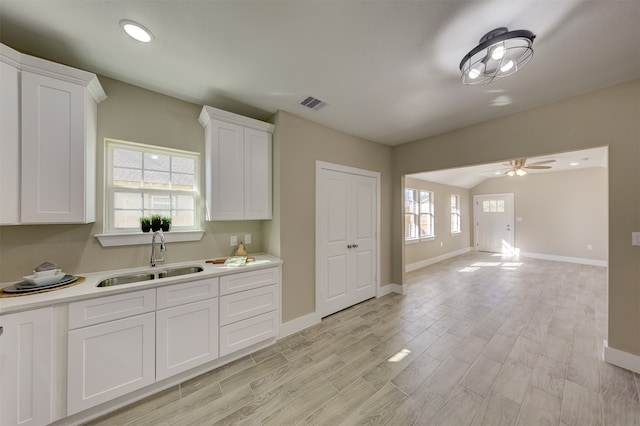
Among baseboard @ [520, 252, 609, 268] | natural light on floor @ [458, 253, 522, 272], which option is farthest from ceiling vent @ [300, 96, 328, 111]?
baseboard @ [520, 252, 609, 268]

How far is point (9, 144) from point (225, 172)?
141cm

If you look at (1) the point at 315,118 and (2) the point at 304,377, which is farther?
(1) the point at 315,118

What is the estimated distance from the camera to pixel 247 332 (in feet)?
7.30

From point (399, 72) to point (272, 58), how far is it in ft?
3.66

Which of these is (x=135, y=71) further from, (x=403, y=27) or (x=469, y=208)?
(x=469, y=208)

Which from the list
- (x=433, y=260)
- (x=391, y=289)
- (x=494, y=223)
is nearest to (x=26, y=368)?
(x=391, y=289)

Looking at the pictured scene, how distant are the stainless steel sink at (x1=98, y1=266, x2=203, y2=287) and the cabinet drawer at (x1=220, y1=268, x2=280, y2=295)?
334 mm

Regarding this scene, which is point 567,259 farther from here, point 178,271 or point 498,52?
point 178,271

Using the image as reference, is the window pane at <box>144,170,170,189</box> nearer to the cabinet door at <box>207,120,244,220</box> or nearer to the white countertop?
the cabinet door at <box>207,120,244,220</box>

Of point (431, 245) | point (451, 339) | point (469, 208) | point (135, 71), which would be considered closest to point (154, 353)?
point (135, 71)

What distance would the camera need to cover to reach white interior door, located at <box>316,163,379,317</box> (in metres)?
3.03

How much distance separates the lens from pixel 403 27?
4.77 feet

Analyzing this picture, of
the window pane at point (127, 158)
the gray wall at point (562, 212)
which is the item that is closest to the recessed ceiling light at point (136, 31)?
the window pane at point (127, 158)

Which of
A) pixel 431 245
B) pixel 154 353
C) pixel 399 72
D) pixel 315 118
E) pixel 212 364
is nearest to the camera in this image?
pixel 154 353
